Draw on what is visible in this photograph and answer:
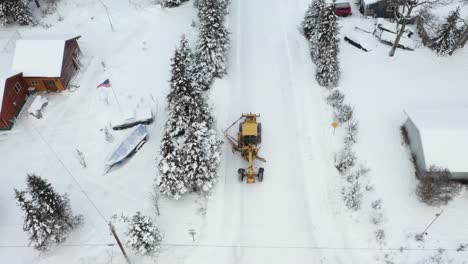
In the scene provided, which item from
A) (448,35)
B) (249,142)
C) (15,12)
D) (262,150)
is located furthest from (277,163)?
(15,12)

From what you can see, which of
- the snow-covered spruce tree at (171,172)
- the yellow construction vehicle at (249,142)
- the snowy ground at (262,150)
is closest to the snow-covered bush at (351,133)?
the snowy ground at (262,150)

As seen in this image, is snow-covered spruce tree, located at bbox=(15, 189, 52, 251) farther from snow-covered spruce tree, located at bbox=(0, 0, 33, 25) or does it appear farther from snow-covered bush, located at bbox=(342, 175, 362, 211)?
snow-covered spruce tree, located at bbox=(0, 0, 33, 25)

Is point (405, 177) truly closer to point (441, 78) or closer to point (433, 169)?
point (433, 169)

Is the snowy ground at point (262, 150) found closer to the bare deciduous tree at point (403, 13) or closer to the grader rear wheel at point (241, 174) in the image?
the grader rear wheel at point (241, 174)

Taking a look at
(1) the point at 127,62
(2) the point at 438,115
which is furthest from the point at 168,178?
(2) the point at 438,115

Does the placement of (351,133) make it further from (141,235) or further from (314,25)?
(141,235)

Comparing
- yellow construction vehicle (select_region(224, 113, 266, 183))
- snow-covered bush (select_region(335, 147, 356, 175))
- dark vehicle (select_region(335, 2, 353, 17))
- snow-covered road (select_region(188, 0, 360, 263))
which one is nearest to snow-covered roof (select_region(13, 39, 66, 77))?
snow-covered road (select_region(188, 0, 360, 263))
